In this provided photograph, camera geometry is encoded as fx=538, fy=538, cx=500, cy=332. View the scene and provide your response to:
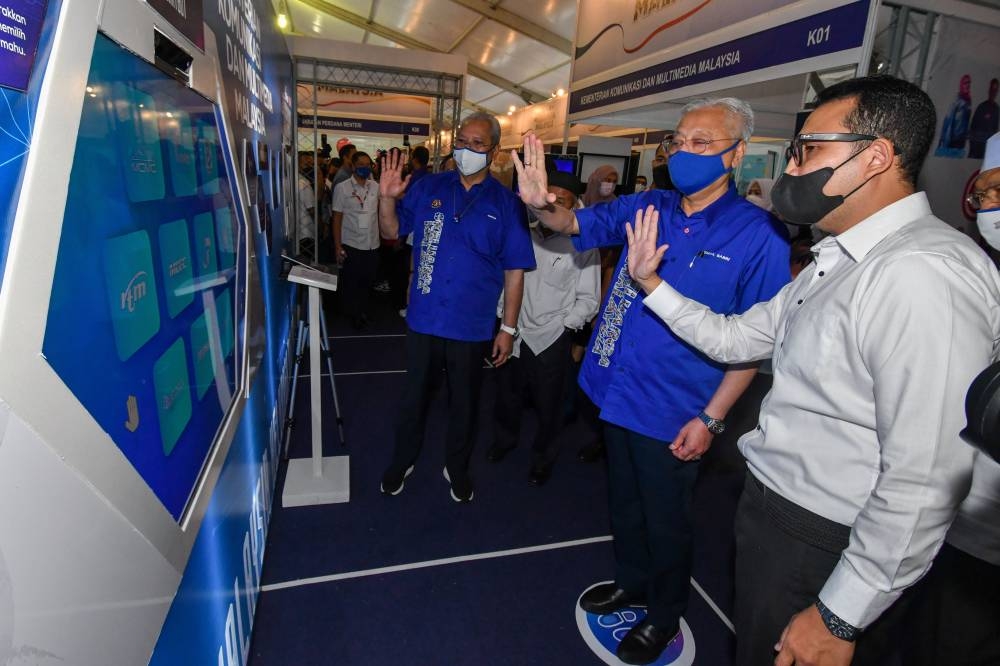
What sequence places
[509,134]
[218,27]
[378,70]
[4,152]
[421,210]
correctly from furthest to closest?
[509,134]
[378,70]
[421,210]
[218,27]
[4,152]

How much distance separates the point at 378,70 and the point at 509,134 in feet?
25.7

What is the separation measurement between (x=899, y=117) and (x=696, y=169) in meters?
0.60

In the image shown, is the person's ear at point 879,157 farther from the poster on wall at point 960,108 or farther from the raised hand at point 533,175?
the poster on wall at point 960,108

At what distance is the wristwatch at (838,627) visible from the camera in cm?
96

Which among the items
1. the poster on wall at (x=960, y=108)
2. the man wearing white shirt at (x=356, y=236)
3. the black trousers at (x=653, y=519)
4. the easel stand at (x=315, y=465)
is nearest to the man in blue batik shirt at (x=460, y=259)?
the easel stand at (x=315, y=465)

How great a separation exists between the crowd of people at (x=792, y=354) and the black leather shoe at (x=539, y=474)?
2.76 ft

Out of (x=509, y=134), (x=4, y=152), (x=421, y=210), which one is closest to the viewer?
(x=4, y=152)

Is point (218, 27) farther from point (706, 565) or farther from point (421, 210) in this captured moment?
point (706, 565)

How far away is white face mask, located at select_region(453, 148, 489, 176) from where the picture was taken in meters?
2.35

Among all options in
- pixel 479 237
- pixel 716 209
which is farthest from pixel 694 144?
pixel 479 237

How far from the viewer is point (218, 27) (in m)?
1.49

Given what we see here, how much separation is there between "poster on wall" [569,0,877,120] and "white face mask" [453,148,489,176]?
62.4 inches

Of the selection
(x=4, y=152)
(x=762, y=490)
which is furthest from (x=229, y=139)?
(x=762, y=490)

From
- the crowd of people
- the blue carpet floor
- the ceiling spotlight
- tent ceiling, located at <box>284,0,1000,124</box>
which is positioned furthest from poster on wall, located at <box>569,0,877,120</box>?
tent ceiling, located at <box>284,0,1000,124</box>
